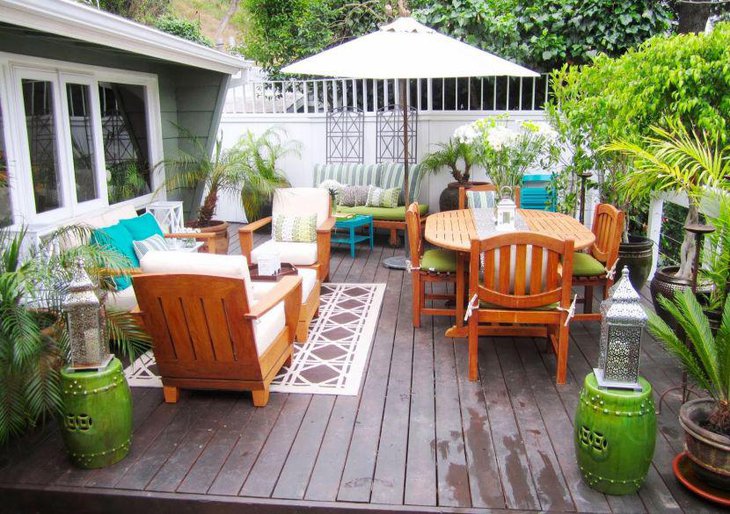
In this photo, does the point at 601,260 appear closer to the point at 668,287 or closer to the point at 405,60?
the point at 668,287

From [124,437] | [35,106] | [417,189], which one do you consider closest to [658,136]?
[417,189]

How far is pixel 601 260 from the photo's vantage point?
4383 mm

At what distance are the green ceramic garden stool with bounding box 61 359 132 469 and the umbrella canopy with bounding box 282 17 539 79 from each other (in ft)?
10.1

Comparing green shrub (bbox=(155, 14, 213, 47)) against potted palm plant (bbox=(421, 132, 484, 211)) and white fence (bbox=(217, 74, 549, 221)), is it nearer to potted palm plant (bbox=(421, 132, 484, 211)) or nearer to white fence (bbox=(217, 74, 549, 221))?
→ white fence (bbox=(217, 74, 549, 221))

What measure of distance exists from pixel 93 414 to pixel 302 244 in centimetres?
277

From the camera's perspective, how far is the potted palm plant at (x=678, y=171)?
11.7 feet

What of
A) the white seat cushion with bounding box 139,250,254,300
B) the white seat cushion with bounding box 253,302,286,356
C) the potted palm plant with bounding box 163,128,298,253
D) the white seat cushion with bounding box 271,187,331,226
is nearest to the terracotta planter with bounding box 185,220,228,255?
the potted palm plant with bounding box 163,128,298,253

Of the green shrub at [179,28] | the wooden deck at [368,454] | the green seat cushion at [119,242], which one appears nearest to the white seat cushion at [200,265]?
the wooden deck at [368,454]

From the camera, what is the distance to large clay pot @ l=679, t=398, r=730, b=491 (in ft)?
8.03

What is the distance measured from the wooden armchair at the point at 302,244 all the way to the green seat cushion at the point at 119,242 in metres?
0.88

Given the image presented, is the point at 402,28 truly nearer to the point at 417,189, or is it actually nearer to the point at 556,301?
the point at 417,189

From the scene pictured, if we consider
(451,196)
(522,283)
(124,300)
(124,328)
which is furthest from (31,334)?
(451,196)

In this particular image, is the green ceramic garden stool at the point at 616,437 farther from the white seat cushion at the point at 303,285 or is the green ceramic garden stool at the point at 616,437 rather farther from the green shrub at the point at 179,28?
the green shrub at the point at 179,28

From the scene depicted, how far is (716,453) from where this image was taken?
2.46 metres
